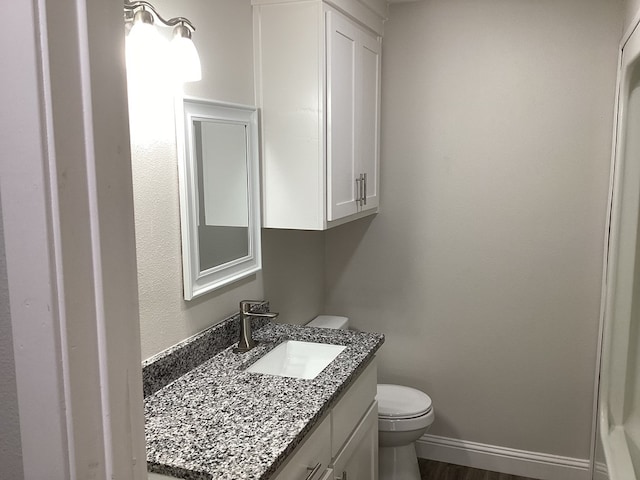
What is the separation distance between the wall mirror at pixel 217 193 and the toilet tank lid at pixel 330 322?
2.34 feet

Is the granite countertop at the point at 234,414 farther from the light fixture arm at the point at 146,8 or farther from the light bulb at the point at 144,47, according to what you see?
the light fixture arm at the point at 146,8

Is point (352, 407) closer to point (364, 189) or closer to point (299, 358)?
point (299, 358)

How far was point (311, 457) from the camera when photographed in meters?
1.61

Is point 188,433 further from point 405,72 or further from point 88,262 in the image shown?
point 405,72

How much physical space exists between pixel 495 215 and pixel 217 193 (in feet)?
4.71

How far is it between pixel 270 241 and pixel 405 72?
3.64 ft

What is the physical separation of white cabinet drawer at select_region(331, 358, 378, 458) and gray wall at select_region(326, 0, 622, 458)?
36.1 inches

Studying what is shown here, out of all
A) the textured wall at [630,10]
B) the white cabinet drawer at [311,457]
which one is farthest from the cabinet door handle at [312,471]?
the textured wall at [630,10]

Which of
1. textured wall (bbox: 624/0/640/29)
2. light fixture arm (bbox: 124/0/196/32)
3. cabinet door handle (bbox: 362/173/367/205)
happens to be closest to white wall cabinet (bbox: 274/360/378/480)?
cabinet door handle (bbox: 362/173/367/205)

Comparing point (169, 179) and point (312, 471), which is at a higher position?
point (169, 179)

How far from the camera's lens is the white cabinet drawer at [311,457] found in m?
1.48

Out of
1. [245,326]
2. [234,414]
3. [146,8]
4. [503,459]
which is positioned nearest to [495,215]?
[503,459]

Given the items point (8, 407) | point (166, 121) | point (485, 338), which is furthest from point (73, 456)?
point (485, 338)

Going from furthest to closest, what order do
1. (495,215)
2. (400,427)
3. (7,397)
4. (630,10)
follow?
1. (495,215)
2. (400,427)
3. (630,10)
4. (7,397)
